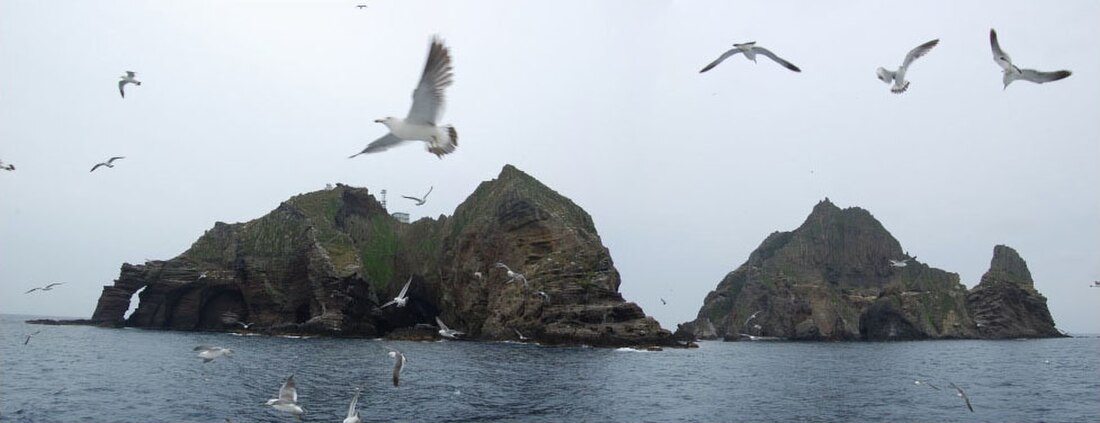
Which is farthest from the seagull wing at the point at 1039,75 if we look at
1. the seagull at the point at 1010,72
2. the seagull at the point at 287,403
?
the seagull at the point at 287,403

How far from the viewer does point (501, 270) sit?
86375 millimetres

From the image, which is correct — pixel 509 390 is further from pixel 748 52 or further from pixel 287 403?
pixel 748 52

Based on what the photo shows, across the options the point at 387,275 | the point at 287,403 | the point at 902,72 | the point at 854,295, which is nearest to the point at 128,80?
the point at 287,403

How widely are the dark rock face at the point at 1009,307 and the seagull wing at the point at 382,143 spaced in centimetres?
13856

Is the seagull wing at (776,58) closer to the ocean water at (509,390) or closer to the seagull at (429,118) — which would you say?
the seagull at (429,118)

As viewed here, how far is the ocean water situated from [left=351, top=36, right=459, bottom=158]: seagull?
1388cm

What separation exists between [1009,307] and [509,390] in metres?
126

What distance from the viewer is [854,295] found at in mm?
149250

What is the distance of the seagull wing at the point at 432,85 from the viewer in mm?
9350

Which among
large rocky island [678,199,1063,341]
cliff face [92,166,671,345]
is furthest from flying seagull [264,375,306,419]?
large rocky island [678,199,1063,341]

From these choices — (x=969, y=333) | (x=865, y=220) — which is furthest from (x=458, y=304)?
(x=865, y=220)

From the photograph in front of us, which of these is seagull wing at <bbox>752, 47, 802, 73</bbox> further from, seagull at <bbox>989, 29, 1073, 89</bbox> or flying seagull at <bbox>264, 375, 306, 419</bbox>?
flying seagull at <bbox>264, 375, 306, 419</bbox>

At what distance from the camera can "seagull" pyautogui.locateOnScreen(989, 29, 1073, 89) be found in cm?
1207

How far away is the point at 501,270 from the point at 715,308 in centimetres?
9032
